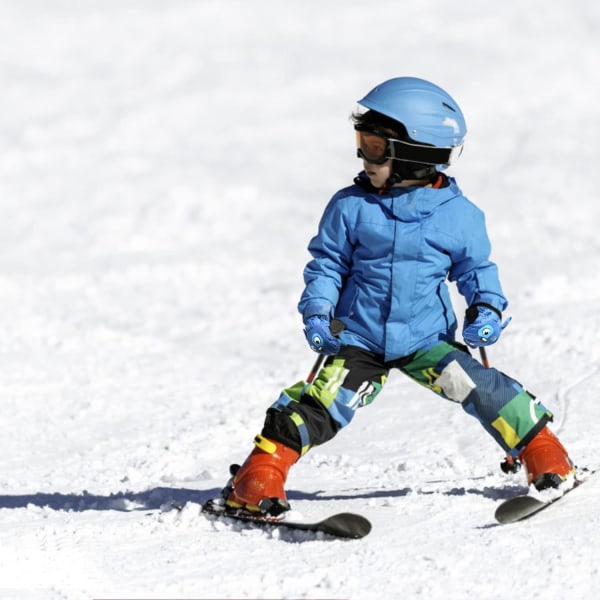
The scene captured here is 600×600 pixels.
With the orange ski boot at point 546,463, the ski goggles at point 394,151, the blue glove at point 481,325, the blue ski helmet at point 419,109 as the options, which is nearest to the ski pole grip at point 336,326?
the blue glove at point 481,325

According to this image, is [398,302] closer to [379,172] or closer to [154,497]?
[379,172]

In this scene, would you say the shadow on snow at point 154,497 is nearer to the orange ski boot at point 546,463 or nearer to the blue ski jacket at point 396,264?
the orange ski boot at point 546,463

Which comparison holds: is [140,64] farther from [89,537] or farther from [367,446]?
[89,537]

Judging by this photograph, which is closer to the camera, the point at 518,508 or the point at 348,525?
the point at 348,525

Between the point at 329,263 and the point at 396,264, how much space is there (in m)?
0.28

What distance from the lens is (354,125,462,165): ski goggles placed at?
455 centimetres

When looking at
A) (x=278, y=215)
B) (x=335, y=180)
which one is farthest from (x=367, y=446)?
(x=335, y=180)

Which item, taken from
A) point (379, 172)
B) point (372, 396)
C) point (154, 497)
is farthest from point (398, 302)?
point (154, 497)

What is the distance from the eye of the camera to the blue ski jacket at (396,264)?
180 inches

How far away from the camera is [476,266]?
4.67 metres

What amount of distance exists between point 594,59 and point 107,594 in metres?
14.5

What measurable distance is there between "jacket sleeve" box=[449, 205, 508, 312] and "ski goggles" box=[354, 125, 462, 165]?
0.26 m

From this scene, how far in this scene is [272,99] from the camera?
16.8 metres

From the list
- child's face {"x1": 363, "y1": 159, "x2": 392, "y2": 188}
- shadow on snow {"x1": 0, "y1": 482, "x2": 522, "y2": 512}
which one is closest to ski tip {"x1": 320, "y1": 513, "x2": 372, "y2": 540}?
shadow on snow {"x1": 0, "y1": 482, "x2": 522, "y2": 512}
